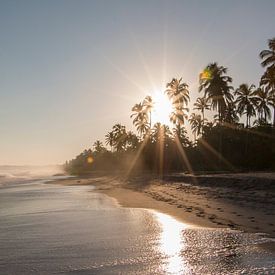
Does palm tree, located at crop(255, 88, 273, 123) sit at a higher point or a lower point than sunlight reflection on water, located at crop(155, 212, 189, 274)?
higher

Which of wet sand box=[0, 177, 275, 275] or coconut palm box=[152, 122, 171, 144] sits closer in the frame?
wet sand box=[0, 177, 275, 275]

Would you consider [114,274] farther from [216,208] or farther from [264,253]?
[216,208]

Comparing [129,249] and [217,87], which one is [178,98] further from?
[129,249]

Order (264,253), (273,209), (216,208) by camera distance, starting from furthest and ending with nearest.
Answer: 1. (216,208)
2. (273,209)
3. (264,253)

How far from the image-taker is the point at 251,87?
194 ft

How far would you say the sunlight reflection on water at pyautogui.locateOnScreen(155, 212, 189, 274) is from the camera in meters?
6.03

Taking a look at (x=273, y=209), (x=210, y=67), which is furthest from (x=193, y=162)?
(x=273, y=209)

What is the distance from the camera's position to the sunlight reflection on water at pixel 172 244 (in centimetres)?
603

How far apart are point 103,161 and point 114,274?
8862 cm

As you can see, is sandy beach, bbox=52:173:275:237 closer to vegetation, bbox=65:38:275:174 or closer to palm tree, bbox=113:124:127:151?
vegetation, bbox=65:38:275:174

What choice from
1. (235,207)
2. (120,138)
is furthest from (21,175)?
(235,207)

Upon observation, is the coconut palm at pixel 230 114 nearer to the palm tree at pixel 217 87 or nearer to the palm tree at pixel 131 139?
the palm tree at pixel 217 87

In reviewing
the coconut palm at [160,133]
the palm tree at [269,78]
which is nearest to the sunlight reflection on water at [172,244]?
the palm tree at [269,78]

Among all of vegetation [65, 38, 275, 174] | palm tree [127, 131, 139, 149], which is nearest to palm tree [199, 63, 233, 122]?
vegetation [65, 38, 275, 174]
